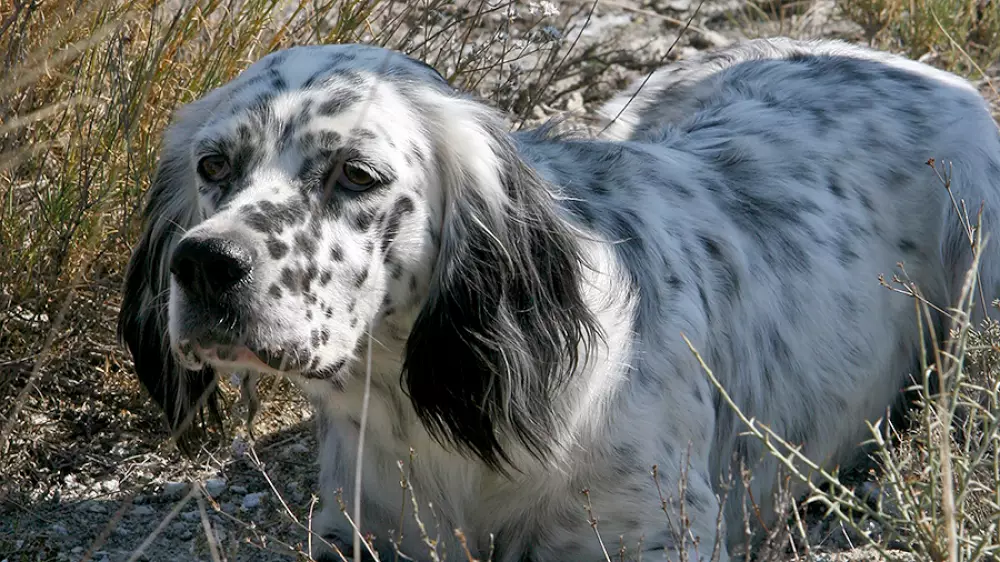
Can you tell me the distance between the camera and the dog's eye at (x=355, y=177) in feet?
9.17

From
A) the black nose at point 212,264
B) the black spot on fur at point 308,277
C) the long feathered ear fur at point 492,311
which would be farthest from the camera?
the long feathered ear fur at point 492,311

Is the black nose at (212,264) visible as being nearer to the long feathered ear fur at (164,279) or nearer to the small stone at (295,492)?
the long feathered ear fur at (164,279)

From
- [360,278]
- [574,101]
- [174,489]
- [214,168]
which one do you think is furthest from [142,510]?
[574,101]

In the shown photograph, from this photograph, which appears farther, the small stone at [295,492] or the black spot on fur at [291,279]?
the small stone at [295,492]

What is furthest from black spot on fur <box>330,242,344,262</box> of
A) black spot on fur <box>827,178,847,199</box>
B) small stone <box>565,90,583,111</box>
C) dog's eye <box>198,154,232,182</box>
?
small stone <box>565,90,583,111</box>

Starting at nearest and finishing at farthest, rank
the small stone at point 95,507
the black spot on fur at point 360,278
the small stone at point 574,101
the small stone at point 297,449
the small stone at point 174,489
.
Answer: the black spot on fur at point 360,278 → the small stone at point 95,507 → the small stone at point 174,489 → the small stone at point 297,449 → the small stone at point 574,101

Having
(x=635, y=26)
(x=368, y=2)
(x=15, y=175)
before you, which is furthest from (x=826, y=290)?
(x=635, y=26)

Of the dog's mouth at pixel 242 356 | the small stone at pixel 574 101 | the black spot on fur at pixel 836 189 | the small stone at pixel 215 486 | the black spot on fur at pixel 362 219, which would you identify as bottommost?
the small stone at pixel 215 486

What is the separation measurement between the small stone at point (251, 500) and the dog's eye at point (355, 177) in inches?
51.3

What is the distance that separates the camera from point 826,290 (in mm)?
3609

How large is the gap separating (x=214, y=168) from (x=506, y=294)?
67 cm

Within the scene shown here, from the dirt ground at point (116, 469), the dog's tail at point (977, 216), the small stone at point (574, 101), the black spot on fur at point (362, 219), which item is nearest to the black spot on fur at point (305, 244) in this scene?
the black spot on fur at point (362, 219)

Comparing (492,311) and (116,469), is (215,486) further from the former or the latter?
(492,311)

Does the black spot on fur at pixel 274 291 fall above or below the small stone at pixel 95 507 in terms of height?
above
